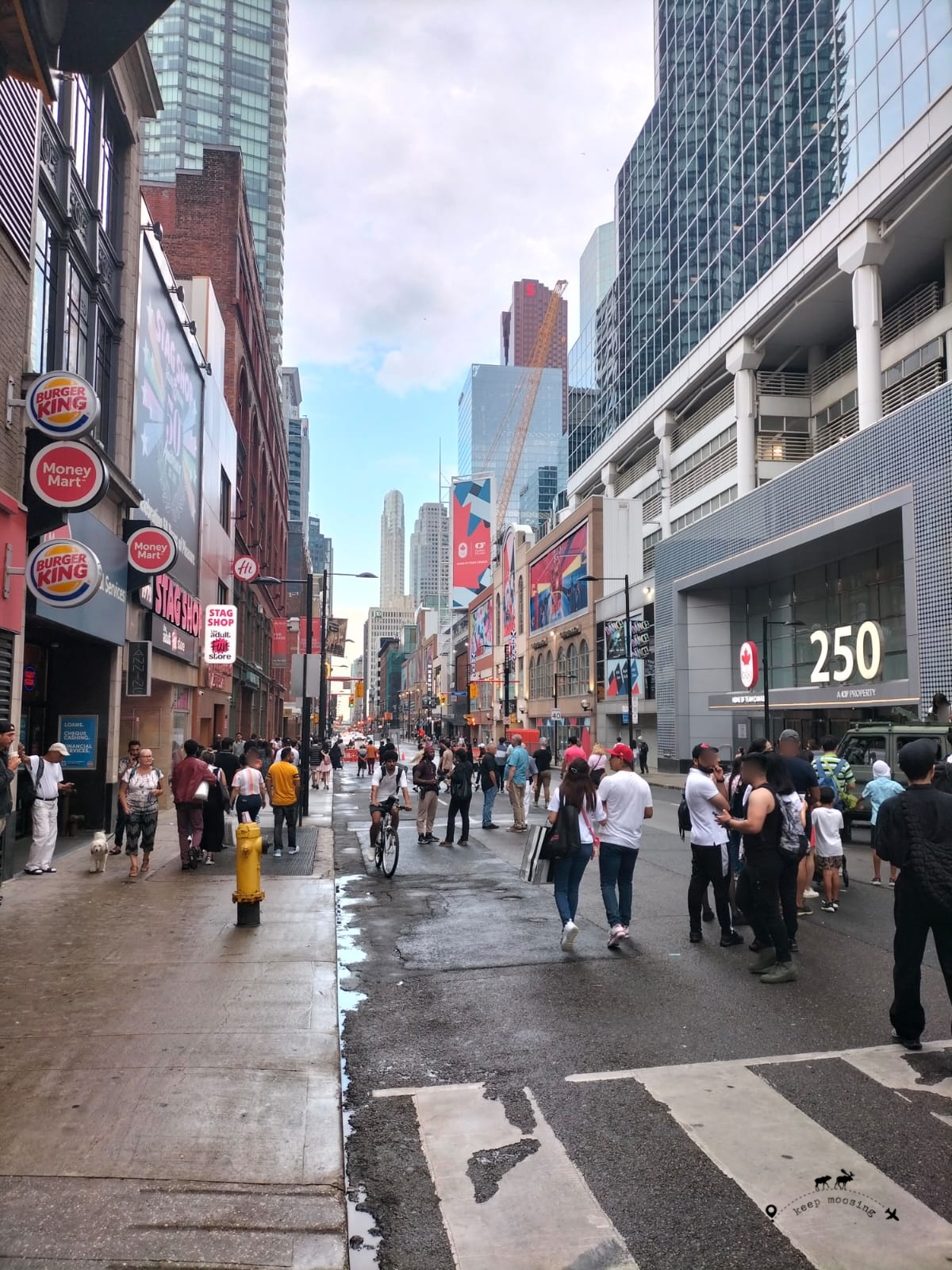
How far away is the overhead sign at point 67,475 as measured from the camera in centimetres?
1290

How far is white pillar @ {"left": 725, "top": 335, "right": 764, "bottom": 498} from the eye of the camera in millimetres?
41375

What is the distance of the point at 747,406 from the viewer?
137 ft

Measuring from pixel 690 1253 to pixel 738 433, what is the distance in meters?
41.5

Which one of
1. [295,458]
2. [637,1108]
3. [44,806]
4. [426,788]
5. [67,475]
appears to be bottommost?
[637,1108]

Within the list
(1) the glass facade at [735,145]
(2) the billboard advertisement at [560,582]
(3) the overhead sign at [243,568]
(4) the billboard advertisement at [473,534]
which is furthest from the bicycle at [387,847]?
(4) the billboard advertisement at [473,534]

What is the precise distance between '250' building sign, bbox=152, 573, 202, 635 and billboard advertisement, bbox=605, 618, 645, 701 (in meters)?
28.0

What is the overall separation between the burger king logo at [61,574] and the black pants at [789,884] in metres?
9.72

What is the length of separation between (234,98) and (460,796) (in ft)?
420

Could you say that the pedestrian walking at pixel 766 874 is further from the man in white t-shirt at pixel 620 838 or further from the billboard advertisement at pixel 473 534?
the billboard advertisement at pixel 473 534

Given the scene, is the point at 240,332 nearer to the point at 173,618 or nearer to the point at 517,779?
the point at 173,618

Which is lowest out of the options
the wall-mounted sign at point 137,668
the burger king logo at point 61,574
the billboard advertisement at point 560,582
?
the wall-mounted sign at point 137,668

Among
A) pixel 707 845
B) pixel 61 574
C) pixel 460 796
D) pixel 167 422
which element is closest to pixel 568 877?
pixel 707 845

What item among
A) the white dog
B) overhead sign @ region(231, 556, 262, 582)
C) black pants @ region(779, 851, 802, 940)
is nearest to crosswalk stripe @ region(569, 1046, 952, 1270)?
black pants @ region(779, 851, 802, 940)

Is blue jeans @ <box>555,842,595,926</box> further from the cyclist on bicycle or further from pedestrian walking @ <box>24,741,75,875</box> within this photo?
pedestrian walking @ <box>24,741,75,875</box>
